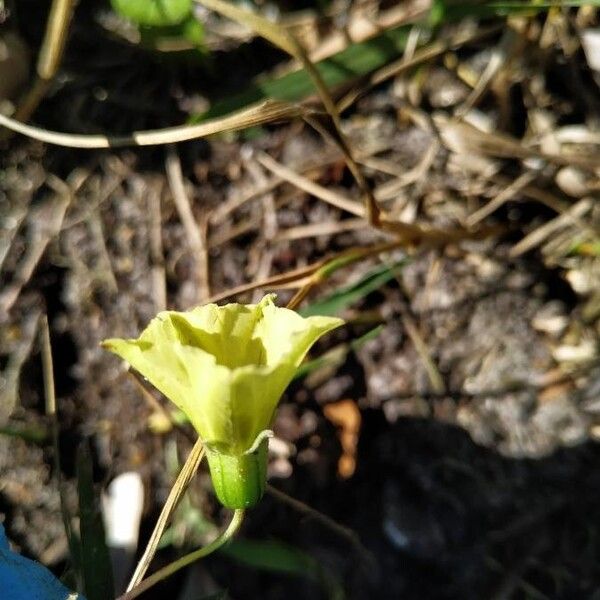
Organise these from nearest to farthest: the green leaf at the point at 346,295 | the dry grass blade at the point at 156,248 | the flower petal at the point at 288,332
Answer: the flower petal at the point at 288,332, the green leaf at the point at 346,295, the dry grass blade at the point at 156,248

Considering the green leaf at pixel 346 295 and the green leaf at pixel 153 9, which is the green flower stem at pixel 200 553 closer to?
the green leaf at pixel 346 295

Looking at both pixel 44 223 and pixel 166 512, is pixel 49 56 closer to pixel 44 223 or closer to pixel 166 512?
pixel 44 223

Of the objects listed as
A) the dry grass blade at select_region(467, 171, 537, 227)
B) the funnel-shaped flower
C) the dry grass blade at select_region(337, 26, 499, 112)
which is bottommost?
the funnel-shaped flower

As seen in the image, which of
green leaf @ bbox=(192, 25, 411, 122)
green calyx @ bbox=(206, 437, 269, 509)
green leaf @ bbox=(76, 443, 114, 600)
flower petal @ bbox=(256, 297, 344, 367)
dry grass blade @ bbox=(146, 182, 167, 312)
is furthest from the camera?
dry grass blade @ bbox=(146, 182, 167, 312)

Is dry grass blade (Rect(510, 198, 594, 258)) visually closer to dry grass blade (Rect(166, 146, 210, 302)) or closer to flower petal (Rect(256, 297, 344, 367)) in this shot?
dry grass blade (Rect(166, 146, 210, 302))

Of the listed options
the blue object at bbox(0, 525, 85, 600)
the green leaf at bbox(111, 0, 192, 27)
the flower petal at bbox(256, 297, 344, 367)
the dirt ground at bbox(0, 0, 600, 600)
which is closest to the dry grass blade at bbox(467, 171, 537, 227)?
the dirt ground at bbox(0, 0, 600, 600)

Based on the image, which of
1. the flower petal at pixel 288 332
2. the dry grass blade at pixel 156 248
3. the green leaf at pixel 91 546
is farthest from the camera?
the dry grass blade at pixel 156 248

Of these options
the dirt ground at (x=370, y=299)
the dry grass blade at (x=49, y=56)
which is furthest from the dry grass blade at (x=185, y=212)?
the dry grass blade at (x=49, y=56)
